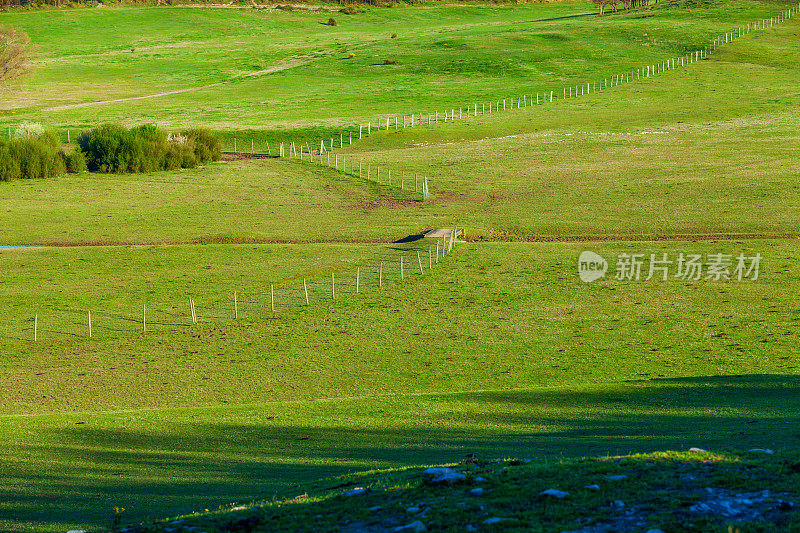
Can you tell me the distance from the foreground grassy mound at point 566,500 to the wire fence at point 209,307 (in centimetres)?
1834

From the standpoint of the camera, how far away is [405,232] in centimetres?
4491

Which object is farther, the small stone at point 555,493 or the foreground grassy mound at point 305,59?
the foreground grassy mound at point 305,59

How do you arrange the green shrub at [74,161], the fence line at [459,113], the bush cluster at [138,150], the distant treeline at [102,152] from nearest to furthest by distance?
the distant treeline at [102,152]
the fence line at [459,113]
the green shrub at [74,161]
the bush cluster at [138,150]

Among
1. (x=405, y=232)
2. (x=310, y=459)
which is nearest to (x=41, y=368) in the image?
(x=310, y=459)

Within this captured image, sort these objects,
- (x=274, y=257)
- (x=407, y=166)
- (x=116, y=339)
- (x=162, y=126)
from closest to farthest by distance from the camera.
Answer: (x=116, y=339) < (x=274, y=257) < (x=407, y=166) < (x=162, y=126)

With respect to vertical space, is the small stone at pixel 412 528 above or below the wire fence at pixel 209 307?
above

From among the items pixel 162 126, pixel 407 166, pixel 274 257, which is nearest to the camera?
pixel 274 257

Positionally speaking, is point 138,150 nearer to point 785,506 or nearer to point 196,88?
point 196,88

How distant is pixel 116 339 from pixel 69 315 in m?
4.19

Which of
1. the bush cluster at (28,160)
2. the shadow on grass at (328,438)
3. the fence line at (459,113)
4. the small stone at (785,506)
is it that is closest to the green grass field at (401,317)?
the shadow on grass at (328,438)

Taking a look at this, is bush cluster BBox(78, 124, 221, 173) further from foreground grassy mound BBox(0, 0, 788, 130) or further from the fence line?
foreground grassy mound BBox(0, 0, 788, 130)

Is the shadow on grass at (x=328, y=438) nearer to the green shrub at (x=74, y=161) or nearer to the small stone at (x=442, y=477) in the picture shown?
the small stone at (x=442, y=477)

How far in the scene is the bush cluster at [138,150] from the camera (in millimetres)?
64500

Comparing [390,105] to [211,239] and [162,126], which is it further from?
[211,239]
